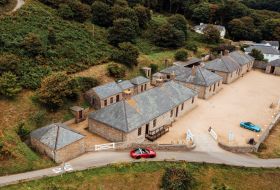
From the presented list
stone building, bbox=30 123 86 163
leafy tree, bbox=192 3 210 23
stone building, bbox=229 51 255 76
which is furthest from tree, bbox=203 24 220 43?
stone building, bbox=30 123 86 163

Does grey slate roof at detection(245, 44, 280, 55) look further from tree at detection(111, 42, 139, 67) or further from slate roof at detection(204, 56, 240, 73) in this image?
tree at detection(111, 42, 139, 67)

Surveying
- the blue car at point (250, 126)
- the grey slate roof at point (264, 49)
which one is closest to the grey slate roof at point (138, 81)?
the blue car at point (250, 126)

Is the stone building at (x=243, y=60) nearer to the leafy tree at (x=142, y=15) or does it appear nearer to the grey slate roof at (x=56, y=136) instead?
the leafy tree at (x=142, y=15)

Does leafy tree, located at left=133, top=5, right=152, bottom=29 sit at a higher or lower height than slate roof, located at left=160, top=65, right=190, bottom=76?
higher

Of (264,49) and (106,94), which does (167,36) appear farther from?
(106,94)

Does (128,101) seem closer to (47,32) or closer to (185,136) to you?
(185,136)

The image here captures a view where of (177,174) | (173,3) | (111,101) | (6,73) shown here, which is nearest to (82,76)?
(111,101)
